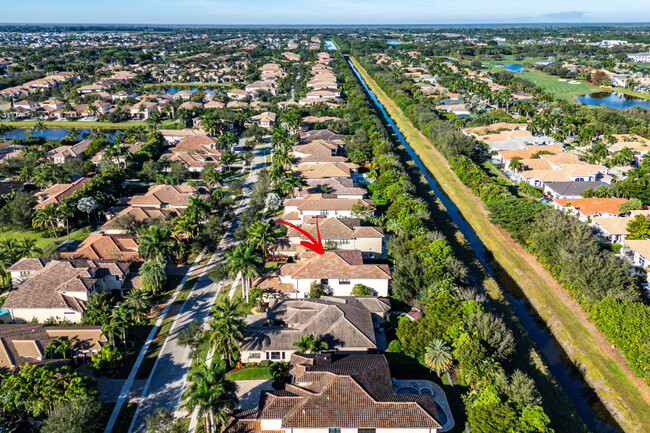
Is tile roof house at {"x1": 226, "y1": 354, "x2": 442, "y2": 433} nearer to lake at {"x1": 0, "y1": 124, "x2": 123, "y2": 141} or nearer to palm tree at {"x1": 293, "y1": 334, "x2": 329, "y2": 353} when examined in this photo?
palm tree at {"x1": 293, "y1": 334, "x2": 329, "y2": 353}

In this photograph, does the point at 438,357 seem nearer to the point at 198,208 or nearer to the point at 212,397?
the point at 212,397

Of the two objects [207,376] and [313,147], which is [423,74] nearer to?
[313,147]

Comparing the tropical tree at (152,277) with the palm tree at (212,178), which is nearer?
the tropical tree at (152,277)

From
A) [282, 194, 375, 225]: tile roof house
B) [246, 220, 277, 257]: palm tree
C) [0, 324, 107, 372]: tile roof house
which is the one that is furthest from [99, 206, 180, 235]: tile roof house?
[0, 324, 107, 372]: tile roof house

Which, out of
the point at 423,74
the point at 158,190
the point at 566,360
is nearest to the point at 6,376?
the point at 158,190

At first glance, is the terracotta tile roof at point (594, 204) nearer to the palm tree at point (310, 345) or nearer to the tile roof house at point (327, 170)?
the tile roof house at point (327, 170)

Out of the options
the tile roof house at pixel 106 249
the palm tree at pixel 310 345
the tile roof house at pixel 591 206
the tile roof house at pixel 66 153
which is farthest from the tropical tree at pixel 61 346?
the tile roof house at pixel 591 206
